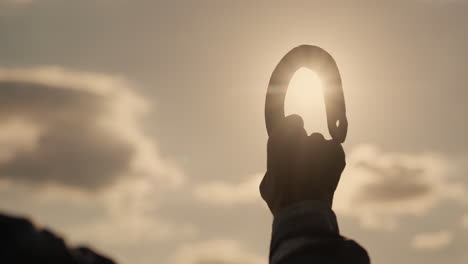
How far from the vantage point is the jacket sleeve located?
19.2 ft

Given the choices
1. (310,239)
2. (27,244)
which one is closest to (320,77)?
(310,239)

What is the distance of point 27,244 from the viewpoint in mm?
2449

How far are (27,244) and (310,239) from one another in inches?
157

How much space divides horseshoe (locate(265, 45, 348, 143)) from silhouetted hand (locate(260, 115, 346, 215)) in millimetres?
1064

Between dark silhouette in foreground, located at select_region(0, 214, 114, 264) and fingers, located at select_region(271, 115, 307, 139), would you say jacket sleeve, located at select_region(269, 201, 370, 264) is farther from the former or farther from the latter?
dark silhouette in foreground, located at select_region(0, 214, 114, 264)

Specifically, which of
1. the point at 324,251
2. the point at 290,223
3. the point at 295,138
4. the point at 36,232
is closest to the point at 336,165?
the point at 295,138

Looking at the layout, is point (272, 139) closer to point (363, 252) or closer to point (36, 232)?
point (363, 252)

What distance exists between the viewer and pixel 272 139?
24.1ft

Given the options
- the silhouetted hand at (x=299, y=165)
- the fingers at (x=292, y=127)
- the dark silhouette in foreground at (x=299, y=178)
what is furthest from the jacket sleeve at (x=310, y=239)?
the fingers at (x=292, y=127)

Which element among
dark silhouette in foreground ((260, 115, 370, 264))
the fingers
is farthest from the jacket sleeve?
the fingers

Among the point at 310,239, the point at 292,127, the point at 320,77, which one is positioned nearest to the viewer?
the point at 310,239

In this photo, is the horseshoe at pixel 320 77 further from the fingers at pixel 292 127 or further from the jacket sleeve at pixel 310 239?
the jacket sleeve at pixel 310 239

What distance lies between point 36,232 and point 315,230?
4.11 m

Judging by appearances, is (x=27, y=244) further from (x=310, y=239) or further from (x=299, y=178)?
(x=299, y=178)
